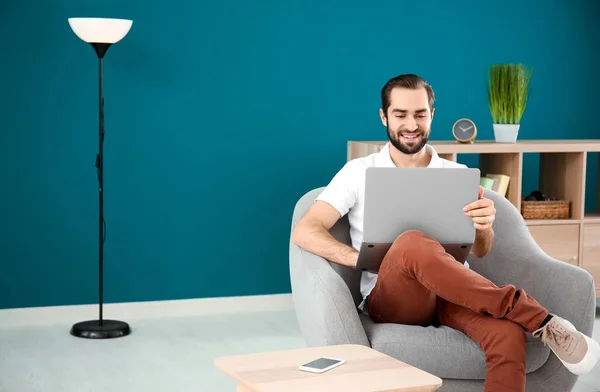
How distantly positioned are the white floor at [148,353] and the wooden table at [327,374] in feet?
4.01

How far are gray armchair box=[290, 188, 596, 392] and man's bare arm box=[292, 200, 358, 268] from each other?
1.4 inches

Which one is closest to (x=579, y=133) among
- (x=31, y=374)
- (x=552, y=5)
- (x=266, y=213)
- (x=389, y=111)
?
(x=552, y=5)

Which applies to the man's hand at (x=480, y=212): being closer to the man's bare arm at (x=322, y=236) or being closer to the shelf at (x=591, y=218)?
the man's bare arm at (x=322, y=236)

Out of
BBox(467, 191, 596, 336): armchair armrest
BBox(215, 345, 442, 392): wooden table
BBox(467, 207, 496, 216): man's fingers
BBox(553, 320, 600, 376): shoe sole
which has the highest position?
BBox(467, 207, 496, 216): man's fingers

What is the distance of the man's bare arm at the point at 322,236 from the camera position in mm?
2973

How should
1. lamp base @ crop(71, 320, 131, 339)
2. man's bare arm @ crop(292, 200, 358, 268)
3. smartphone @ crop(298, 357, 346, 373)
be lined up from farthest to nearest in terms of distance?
1. lamp base @ crop(71, 320, 131, 339)
2. man's bare arm @ crop(292, 200, 358, 268)
3. smartphone @ crop(298, 357, 346, 373)

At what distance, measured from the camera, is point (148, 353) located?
3.97 metres

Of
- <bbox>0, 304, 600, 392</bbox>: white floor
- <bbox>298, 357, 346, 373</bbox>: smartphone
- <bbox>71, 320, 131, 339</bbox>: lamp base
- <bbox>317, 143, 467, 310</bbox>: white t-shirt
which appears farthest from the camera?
<bbox>71, 320, 131, 339</bbox>: lamp base

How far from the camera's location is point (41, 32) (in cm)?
437

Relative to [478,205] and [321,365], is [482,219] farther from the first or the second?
[321,365]

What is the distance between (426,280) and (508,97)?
2.21m

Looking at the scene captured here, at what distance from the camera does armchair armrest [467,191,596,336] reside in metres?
2.87

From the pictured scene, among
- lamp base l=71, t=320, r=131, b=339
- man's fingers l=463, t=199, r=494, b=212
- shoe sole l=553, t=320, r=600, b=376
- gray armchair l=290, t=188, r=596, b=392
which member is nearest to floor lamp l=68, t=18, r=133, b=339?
lamp base l=71, t=320, r=131, b=339

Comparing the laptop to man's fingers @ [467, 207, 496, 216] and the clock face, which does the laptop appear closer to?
man's fingers @ [467, 207, 496, 216]
